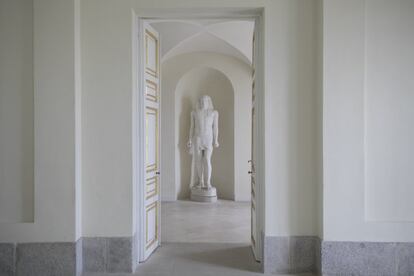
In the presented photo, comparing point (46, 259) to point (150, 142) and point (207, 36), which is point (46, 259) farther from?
point (207, 36)

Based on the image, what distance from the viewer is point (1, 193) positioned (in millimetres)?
3500

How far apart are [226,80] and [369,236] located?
5539 millimetres

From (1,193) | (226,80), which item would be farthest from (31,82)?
(226,80)

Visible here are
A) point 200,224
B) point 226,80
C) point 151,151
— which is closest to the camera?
point 151,151

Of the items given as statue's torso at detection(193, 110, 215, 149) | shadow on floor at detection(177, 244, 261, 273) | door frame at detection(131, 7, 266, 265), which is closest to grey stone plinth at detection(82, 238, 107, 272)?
door frame at detection(131, 7, 266, 265)

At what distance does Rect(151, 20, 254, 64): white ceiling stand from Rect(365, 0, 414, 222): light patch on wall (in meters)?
3.10

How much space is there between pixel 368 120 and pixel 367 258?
56.1 inches

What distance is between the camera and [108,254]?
3562 mm

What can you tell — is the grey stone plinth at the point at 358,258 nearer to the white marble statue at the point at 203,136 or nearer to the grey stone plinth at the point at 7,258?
the grey stone plinth at the point at 7,258

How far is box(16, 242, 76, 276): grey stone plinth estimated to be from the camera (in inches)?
134

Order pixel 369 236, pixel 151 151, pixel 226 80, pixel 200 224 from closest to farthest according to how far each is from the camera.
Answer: pixel 369 236 < pixel 151 151 < pixel 200 224 < pixel 226 80

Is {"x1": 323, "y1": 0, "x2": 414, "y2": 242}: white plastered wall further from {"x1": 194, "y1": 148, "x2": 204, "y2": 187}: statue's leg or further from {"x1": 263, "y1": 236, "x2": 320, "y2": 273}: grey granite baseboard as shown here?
{"x1": 194, "y1": 148, "x2": 204, "y2": 187}: statue's leg

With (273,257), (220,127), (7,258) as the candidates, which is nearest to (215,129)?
(220,127)

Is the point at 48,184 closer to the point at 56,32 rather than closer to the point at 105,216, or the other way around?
the point at 105,216
